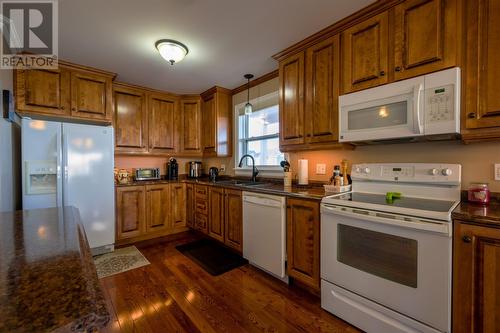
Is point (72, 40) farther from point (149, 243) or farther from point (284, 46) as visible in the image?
point (149, 243)

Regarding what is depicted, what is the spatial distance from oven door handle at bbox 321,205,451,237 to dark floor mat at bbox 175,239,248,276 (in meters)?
1.37

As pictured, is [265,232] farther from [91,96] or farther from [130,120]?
[91,96]

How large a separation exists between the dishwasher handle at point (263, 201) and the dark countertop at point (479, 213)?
3.88ft

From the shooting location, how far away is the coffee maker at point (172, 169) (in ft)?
12.5

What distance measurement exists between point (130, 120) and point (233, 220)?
220 centimetres

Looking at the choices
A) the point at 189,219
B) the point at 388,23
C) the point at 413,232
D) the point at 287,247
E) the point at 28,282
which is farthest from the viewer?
the point at 189,219

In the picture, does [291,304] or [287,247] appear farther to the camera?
[287,247]

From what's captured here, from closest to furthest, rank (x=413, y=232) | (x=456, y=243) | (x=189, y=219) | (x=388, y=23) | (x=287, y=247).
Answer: (x=456, y=243) < (x=413, y=232) < (x=388, y=23) < (x=287, y=247) < (x=189, y=219)

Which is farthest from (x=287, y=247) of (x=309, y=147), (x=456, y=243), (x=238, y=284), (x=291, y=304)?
(x=456, y=243)

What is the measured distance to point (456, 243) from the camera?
1173mm

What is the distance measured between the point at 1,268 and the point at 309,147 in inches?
82.7

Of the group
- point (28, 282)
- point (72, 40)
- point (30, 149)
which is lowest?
point (28, 282)

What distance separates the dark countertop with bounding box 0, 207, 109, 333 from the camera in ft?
1.23

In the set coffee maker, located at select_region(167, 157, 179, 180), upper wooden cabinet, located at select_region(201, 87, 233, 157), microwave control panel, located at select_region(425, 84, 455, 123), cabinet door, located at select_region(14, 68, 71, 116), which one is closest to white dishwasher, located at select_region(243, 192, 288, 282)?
microwave control panel, located at select_region(425, 84, 455, 123)
